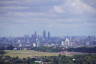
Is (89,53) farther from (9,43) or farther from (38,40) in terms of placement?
(9,43)

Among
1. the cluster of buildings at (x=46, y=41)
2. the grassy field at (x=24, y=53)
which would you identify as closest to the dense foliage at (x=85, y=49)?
the cluster of buildings at (x=46, y=41)

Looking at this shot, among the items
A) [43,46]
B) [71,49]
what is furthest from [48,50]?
[71,49]

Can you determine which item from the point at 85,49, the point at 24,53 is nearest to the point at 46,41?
the point at 24,53

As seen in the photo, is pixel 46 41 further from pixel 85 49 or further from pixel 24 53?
pixel 85 49

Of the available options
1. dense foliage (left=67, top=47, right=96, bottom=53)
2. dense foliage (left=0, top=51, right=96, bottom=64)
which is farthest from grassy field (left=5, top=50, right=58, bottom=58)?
dense foliage (left=67, top=47, right=96, bottom=53)

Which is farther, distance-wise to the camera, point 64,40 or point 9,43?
point 64,40

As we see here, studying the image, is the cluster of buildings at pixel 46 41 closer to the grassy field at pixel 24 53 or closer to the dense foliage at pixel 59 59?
the grassy field at pixel 24 53

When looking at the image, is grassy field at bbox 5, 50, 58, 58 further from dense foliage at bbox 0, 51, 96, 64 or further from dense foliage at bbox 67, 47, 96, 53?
dense foliage at bbox 67, 47, 96, 53

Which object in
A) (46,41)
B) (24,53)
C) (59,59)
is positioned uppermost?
(46,41)
